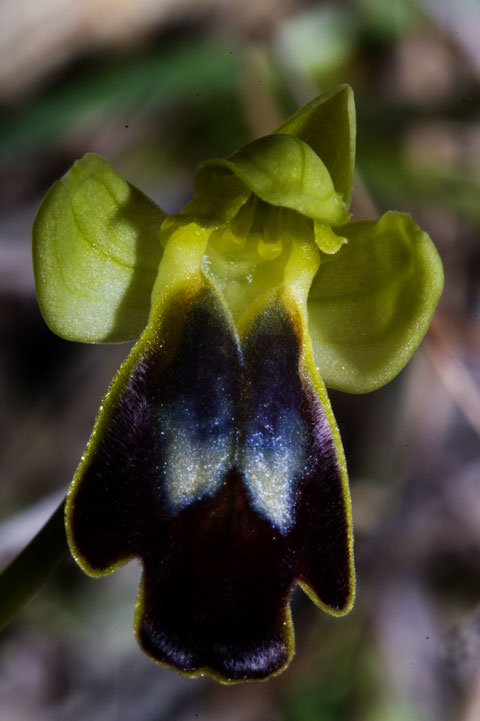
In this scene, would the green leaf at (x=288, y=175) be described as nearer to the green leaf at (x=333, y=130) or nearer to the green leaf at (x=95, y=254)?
the green leaf at (x=333, y=130)

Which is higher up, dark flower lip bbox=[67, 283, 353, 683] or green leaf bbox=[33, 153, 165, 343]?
green leaf bbox=[33, 153, 165, 343]

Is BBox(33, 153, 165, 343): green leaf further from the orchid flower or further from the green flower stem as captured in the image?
the green flower stem

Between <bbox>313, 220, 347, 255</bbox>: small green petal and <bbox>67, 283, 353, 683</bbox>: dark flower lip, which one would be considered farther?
<bbox>313, 220, 347, 255</bbox>: small green petal

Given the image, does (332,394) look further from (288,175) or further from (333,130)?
(288,175)

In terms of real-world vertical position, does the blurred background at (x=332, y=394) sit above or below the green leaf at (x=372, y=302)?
below

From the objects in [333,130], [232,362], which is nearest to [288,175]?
[333,130]

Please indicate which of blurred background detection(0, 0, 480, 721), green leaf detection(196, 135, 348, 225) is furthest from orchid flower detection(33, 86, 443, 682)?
blurred background detection(0, 0, 480, 721)

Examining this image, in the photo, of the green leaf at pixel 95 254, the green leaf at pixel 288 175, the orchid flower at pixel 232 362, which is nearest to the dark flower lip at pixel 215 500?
the orchid flower at pixel 232 362

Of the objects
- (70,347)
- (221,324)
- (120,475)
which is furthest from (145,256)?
(70,347)
